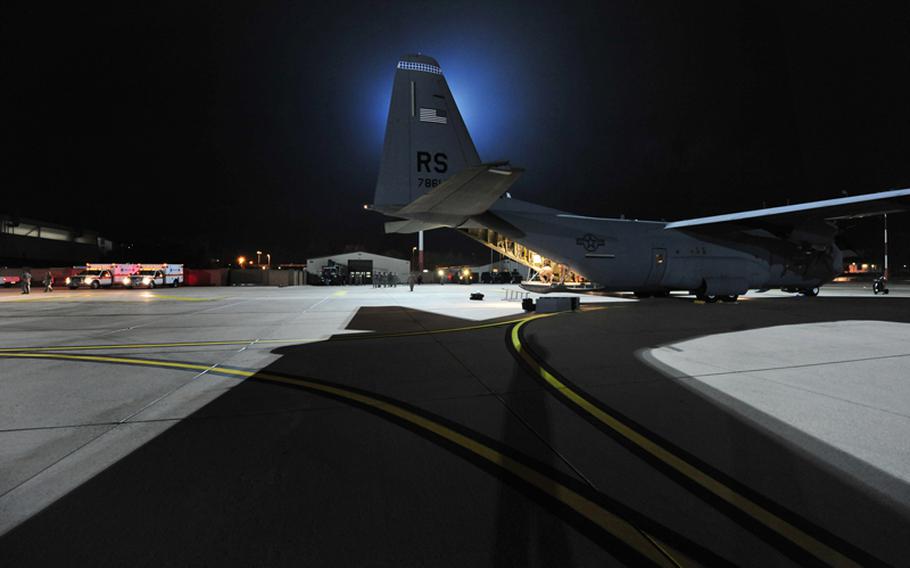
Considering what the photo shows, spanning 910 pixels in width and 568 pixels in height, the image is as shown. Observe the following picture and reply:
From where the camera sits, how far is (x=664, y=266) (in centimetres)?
1577

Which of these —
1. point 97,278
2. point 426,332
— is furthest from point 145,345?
point 97,278

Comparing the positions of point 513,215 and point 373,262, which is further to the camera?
point 373,262

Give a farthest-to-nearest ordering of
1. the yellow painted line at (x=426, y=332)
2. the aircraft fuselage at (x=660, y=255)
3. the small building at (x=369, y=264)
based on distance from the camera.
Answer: the small building at (x=369, y=264) < the aircraft fuselage at (x=660, y=255) < the yellow painted line at (x=426, y=332)

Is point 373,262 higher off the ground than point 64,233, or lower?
lower

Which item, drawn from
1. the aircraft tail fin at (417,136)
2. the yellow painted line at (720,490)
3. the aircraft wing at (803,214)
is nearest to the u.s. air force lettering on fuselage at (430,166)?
the aircraft tail fin at (417,136)

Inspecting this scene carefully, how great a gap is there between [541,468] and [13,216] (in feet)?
256

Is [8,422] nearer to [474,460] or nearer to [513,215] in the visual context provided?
[474,460]

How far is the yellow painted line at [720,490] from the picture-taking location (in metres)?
1.90

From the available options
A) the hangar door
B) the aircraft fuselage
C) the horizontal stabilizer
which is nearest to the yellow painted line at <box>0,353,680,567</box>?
the horizontal stabilizer

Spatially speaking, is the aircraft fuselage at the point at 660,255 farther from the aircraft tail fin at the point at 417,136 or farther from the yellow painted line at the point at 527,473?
the yellow painted line at the point at 527,473

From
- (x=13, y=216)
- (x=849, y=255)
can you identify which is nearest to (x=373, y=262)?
(x=13, y=216)

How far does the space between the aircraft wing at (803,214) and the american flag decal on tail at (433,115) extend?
35.6 feet

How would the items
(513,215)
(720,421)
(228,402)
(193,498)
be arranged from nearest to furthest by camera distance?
1. (193,498)
2. (720,421)
3. (228,402)
4. (513,215)

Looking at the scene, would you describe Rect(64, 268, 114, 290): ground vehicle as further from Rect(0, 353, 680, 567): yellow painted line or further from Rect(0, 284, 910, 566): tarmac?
Rect(0, 353, 680, 567): yellow painted line
